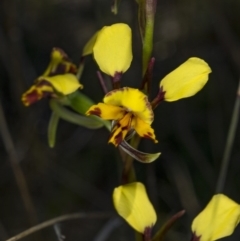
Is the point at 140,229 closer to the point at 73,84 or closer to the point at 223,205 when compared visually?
the point at 223,205

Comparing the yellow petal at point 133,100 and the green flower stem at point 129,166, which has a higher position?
the yellow petal at point 133,100

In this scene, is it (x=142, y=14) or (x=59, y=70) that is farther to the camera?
(x=59, y=70)

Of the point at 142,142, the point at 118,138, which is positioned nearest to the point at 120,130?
the point at 118,138

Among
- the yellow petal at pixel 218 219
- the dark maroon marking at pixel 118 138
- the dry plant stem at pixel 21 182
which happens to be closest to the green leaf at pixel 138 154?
the dark maroon marking at pixel 118 138

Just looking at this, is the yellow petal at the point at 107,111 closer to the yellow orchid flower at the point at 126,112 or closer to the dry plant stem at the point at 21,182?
the yellow orchid flower at the point at 126,112

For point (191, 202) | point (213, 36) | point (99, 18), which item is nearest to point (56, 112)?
point (99, 18)

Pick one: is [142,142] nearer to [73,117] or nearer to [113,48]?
[73,117]
